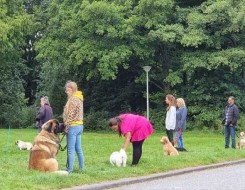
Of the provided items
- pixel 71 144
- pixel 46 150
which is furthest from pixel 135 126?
pixel 46 150

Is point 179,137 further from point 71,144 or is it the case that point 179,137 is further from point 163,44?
point 163,44

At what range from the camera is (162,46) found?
123ft

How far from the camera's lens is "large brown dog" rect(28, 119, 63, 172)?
459 inches

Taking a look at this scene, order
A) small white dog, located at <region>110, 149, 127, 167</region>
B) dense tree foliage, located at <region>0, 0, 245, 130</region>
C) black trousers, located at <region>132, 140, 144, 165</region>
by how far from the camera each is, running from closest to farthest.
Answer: small white dog, located at <region>110, 149, 127, 167</region>
black trousers, located at <region>132, 140, 144, 165</region>
dense tree foliage, located at <region>0, 0, 245, 130</region>

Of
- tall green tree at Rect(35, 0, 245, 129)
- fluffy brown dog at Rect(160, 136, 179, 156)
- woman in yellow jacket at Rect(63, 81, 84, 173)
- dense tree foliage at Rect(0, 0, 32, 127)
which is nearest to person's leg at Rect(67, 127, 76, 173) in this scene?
woman in yellow jacket at Rect(63, 81, 84, 173)

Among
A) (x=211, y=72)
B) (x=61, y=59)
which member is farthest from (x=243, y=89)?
(x=61, y=59)

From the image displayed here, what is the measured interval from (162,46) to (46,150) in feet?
86.9

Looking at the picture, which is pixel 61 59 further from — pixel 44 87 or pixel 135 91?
pixel 44 87

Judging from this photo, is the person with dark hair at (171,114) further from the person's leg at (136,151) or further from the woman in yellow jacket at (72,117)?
the woman in yellow jacket at (72,117)

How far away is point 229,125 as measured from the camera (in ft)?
66.5

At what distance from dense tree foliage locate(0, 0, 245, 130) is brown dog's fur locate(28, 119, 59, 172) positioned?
2237 cm

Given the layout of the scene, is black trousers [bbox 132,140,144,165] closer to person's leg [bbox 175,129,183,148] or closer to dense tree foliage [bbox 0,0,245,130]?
person's leg [bbox 175,129,183,148]

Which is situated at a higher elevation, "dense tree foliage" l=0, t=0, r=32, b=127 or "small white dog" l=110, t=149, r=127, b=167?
"dense tree foliage" l=0, t=0, r=32, b=127

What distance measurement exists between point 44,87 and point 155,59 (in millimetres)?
15915
